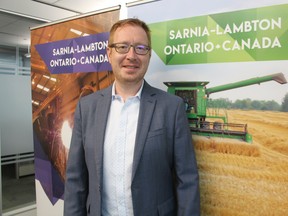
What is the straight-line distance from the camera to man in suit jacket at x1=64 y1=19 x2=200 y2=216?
1.27 metres

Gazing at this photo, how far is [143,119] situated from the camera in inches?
50.6

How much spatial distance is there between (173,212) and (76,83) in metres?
1.17

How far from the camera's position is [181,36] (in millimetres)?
1492

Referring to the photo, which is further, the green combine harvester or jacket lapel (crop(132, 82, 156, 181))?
the green combine harvester

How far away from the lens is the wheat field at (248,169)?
126 centimetres

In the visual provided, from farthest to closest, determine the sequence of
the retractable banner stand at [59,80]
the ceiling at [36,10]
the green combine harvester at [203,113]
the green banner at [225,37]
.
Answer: the ceiling at [36,10] < the retractable banner stand at [59,80] < the green combine harvester at [203,113] < the green banner at [225,37]

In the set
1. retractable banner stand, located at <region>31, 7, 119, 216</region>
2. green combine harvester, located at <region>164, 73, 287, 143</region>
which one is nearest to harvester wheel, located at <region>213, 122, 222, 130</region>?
green combine harvester, located at <region>164, 73, 287, 143</region>

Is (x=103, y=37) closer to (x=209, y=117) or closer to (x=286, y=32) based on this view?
(x=209, y=117)

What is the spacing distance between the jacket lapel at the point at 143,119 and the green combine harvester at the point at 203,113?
23 centimetres

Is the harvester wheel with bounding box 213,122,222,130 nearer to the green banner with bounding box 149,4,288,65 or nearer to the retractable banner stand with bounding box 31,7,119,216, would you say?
the green banner with bounding box 149,4,288,65

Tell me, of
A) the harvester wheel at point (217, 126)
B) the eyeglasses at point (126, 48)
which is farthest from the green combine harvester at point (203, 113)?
the eyeglasses at point (126, 48)

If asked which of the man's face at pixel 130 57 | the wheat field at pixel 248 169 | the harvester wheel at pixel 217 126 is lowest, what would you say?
the wheat field at pixel 248 169

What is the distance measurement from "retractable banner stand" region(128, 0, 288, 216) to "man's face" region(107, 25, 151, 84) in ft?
0.97

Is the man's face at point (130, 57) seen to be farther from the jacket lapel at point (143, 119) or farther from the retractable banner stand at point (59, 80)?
the retractable banner stand at point (59, 80)
